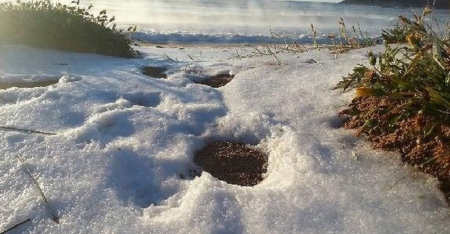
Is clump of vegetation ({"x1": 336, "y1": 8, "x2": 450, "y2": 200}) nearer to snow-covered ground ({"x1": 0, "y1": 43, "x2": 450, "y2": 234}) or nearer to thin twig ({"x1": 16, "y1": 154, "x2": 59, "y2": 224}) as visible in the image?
snow-covered ground ({"x1": 0, "y1": 43, "x2": 450, "y2": 234})

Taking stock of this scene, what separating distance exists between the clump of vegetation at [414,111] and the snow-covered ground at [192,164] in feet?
0.22

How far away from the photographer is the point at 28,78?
124 inches

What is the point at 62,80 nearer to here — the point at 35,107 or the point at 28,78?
the point at 28,78

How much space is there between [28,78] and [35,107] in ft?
2.81

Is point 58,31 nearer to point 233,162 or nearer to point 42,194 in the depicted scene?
point 233,162

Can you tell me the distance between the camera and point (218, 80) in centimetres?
335

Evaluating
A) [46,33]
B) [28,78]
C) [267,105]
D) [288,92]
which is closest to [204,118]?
[267,105]

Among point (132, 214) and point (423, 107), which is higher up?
point (423, 107)

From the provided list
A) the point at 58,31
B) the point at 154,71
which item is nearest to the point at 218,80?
the point at 154,71

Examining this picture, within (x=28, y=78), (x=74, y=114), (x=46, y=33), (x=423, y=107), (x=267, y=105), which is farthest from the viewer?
(x=46, y=33)

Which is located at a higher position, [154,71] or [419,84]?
[419,84]

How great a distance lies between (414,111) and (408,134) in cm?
10

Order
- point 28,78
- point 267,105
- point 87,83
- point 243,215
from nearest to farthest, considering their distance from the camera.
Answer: point 243,215 < point 267,105 < point 87,83 < point 28,78

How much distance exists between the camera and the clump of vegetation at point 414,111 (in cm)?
170
